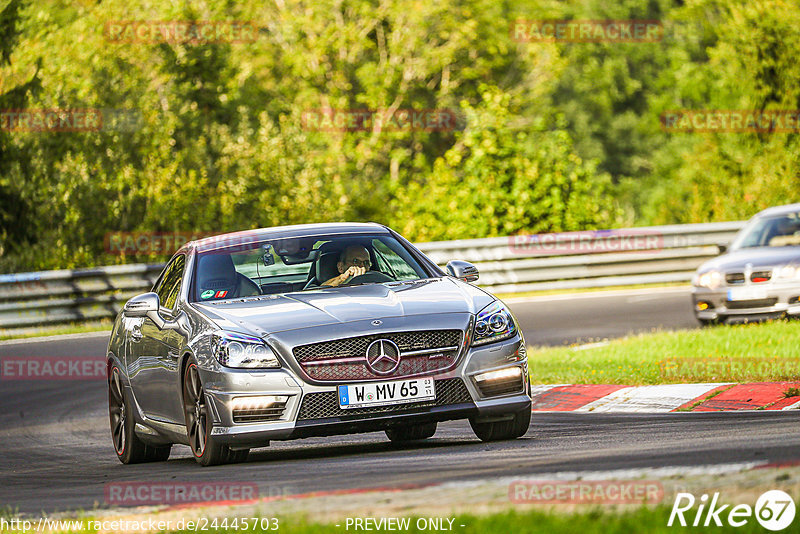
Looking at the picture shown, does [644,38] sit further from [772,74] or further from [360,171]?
[772,74]

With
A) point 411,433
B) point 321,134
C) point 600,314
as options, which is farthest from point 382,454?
point 321,134

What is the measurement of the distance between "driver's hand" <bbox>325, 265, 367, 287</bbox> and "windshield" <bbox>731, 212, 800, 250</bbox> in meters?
9.12

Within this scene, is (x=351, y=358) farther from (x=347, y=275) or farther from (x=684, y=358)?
(x=684, y=358)

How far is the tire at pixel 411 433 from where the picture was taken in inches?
391

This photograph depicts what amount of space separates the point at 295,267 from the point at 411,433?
1498 millimetres

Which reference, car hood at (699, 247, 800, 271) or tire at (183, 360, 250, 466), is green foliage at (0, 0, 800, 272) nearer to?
car hood at (699, 247, 800, 271)

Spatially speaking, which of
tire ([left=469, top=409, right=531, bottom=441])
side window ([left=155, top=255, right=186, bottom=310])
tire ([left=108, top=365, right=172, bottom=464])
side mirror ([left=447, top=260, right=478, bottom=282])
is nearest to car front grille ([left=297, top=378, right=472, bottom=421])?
tire ([left=469, top=409, right=531, bottom=441])

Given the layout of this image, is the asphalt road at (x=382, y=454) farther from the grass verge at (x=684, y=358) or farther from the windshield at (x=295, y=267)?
the grass verge at (x=684, y=358)

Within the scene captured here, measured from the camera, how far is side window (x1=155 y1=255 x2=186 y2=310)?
386 inches

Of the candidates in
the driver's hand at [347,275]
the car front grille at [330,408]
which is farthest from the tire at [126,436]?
the car front grille at [330,408]

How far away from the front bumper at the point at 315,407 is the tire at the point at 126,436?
1.88 meters

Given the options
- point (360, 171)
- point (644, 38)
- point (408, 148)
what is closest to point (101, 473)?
point (360, 171)

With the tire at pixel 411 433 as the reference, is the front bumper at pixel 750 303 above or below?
below

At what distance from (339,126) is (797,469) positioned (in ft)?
122
